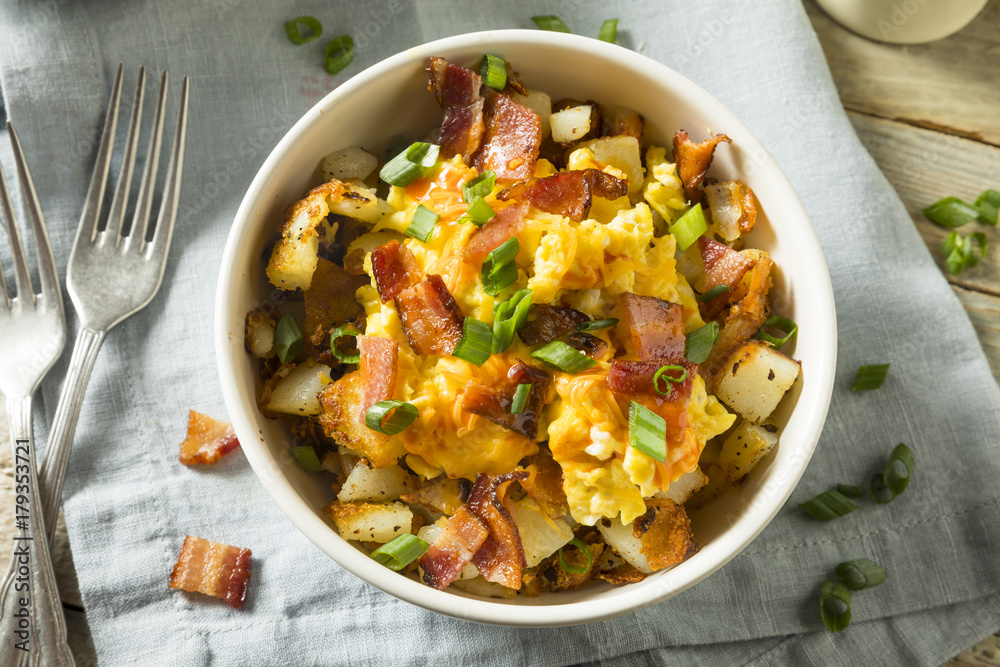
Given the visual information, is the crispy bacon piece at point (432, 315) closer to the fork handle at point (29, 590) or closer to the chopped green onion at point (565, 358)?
the chopped green onion at point (565, 358)

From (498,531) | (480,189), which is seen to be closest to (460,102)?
(480,189)

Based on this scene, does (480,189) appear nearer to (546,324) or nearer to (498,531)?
(546,324)

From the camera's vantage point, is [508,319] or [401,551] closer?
[508,319]

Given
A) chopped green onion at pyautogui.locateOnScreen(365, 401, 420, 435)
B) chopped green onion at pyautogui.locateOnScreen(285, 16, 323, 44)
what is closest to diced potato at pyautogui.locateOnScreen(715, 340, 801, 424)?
chopped green onion at pyautogui.locateOnScreen(365, 401, 420, 435)

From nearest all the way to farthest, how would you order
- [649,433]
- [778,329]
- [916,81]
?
[649,433], [778,329], [916,81]

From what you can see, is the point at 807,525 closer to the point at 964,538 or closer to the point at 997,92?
the point at 964,538

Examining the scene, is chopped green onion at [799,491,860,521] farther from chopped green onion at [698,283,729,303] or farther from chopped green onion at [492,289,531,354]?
chopped green onion at [492,289,531,354]
